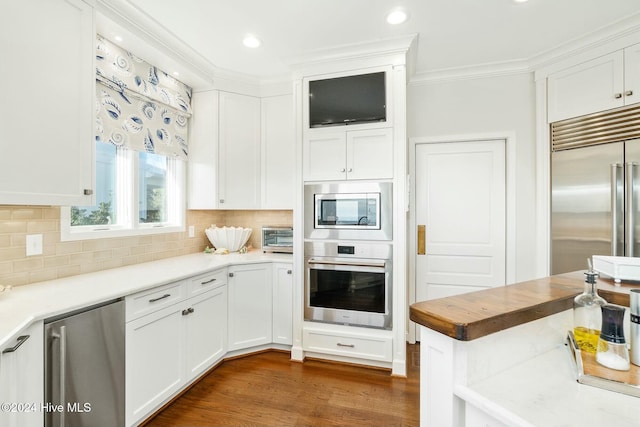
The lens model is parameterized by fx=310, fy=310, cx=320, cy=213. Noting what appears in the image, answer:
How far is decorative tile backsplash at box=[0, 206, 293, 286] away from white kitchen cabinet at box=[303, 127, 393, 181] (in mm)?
1451

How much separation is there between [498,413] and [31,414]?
A: 1698 mm

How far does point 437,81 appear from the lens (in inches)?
120

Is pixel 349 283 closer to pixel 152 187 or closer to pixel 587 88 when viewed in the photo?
pixel 152 187

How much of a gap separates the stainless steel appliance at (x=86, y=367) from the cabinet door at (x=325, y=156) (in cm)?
169

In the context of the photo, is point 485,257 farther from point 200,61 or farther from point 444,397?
point 200,61

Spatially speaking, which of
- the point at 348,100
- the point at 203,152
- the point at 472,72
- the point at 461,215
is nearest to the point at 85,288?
the point at 203,152

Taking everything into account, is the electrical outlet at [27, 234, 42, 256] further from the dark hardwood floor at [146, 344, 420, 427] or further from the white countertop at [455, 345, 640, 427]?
the white countertop at [455, 345, 640, 427]

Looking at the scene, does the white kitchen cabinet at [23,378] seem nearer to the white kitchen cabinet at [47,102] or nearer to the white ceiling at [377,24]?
the white kitchen cabinet at [47,102]

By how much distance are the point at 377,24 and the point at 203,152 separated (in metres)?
1.92

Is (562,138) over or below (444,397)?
over

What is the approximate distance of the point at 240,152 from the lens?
316 centimetres

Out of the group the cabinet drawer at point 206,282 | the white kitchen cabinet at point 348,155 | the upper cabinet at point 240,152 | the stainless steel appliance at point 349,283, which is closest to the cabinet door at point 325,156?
the white kitchen cabinet at point 348,155

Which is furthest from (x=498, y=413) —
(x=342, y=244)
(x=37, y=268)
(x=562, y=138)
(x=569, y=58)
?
(x=569, y=58)

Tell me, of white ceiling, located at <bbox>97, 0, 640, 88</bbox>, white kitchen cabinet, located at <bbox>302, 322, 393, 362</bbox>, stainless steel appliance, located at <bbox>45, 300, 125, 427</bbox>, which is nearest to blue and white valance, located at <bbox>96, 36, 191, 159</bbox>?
white ceiling, located at <bbox>97, 0, 640, 88</bbox>
